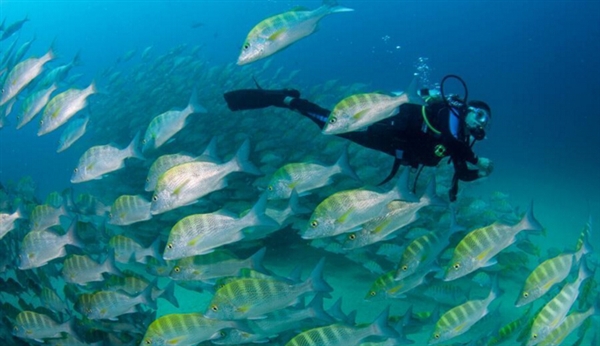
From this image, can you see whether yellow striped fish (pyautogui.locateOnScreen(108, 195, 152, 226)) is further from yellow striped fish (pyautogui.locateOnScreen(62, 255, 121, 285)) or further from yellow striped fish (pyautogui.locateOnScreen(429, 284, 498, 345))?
yellow striped fish (pyautogui.locateOnScreen(429, 284, 498, 345))

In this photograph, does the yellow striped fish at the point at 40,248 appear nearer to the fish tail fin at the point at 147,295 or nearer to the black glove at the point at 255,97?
the fish tail fin at the point at 147,295

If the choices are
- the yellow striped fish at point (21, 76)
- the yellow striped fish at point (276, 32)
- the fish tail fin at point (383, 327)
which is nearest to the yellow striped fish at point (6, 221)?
the yellow striped fish at point (21, 76)

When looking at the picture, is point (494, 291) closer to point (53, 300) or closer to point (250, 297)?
point (250, 297)

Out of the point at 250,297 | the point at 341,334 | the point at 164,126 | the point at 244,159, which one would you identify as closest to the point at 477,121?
the point at 244,159

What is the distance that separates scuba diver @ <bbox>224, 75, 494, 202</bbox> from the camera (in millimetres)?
4789

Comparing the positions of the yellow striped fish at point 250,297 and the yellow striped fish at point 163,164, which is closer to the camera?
the yellow striped fish at point 250,297

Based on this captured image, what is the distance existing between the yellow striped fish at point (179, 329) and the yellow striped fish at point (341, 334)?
0.72m

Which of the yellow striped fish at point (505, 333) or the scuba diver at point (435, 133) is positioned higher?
the scuba diver at point (435, 133)

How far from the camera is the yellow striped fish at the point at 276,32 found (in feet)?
13.6

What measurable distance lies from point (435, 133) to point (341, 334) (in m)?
2.66

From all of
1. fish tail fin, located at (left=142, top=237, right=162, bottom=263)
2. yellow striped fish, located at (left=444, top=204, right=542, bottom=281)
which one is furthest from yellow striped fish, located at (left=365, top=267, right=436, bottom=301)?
fish tail fin, located at (left=142, top=237, right=162, bottom=263)

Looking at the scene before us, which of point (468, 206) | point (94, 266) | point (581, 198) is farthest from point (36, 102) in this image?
point (581, 198)

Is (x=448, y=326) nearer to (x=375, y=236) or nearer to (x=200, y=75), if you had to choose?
(x=375, y=236)

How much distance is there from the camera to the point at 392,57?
97500 mm
